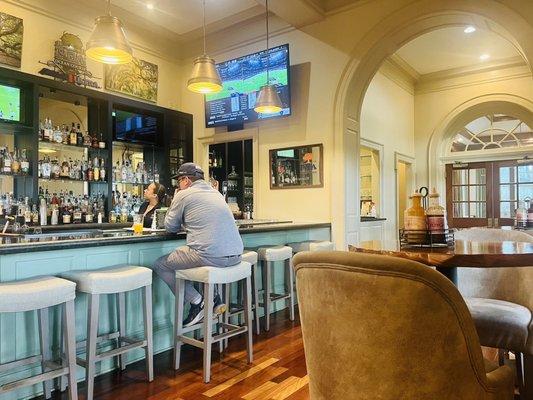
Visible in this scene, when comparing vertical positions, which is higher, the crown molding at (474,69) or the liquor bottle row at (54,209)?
the crown molding at (474,69)

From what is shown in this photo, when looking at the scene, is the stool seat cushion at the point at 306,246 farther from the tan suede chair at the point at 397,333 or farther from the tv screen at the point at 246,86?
the tan suede chair at the point at 397,333

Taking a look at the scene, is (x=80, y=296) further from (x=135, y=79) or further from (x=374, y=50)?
(x=374, y=50)

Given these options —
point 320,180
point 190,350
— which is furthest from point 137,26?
point 190,350

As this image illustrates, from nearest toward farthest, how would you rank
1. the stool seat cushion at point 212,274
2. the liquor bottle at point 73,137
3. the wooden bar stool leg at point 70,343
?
the wooden bar stool leg at point 70,343, the stool seat cushion at point 212,274, the liquor bottle at point 73,137

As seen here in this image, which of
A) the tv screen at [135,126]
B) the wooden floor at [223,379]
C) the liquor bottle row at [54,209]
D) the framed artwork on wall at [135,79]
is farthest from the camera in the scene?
the tv screen at [135,126]

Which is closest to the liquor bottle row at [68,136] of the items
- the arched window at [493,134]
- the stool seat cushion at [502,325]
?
the stool seat cushion at [502,325]

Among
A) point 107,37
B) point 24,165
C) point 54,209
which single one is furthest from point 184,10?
point 54,209

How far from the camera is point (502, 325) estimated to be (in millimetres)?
1908

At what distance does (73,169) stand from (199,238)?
2.86 m

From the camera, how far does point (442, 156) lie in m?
7.83

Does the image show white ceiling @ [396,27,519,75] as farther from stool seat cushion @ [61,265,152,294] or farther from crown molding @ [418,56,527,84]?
stool seat cushion @ [61,265,152,294]

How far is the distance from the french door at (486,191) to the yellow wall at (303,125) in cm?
404

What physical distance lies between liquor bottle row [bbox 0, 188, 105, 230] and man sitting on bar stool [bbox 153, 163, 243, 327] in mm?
1924

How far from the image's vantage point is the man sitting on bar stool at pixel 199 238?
108 inches
